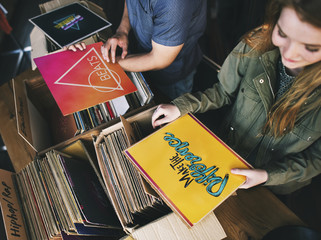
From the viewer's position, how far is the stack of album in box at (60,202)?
87 centimetres

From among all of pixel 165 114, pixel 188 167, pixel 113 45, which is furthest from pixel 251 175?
pixel 113 45

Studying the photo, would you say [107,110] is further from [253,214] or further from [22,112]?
[253,214]

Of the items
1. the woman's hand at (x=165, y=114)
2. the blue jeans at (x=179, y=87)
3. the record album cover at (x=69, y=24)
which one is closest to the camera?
the woman's hand at (x=165, y=114)

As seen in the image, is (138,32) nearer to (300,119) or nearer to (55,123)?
(55,123)

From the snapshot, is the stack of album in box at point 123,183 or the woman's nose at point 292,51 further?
the stack of album in box at point 123,183

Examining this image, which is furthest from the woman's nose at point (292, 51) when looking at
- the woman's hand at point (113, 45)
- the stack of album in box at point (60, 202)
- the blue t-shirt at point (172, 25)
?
the stack of album in box at point (60, 202)

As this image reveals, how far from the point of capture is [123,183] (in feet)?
2.90

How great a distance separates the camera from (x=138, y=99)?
3.80ft

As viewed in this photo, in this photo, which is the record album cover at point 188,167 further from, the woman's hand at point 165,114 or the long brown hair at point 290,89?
the long brown hair at point 290,89

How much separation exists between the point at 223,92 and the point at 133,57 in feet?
1.92

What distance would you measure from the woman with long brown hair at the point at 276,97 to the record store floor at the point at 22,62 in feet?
2.41

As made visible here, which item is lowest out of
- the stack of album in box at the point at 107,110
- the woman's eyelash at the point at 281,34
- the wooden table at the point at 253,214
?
the wooden table at the point at 253,214

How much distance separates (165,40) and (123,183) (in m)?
0.73

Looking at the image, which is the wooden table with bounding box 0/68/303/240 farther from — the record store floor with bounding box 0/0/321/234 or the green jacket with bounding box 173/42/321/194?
the record store floor with bounding box 0/0/321/234
